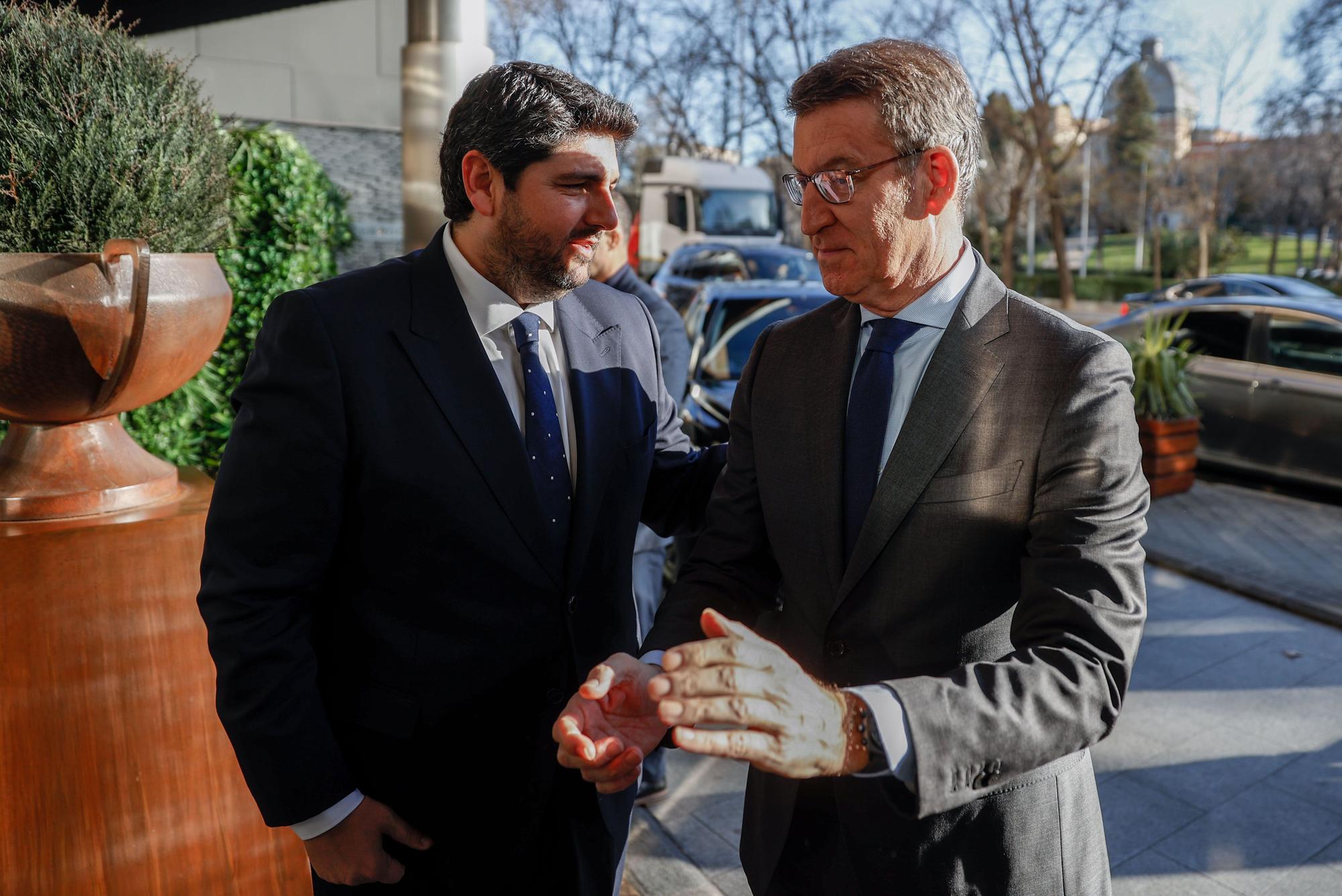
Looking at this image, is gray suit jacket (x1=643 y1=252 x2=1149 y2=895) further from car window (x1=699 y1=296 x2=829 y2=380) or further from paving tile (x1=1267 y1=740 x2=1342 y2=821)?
car window (x1=699 y1=296 x2=829 y2=380)

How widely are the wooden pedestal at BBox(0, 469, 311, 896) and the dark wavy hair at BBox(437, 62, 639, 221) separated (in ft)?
3.75

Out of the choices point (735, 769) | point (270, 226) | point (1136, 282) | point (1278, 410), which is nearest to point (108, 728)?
point (735, 769)

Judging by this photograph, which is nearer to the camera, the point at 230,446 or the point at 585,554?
the point at 230,446

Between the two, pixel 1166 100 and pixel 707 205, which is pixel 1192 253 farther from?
pixel 707 205

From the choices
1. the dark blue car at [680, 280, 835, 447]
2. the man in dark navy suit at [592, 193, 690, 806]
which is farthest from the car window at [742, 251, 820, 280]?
the man in dark navy suit at [592, 193, 690, 806]

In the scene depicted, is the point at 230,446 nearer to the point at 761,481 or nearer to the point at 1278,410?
the point at 761,481

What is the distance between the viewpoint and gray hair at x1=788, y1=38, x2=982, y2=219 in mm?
1731

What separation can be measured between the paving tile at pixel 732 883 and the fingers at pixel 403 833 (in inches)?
61.2

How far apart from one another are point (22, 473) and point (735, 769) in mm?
2826

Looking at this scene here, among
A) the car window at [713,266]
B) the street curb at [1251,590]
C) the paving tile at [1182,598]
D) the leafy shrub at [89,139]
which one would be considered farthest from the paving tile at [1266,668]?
the car window at [713,266]

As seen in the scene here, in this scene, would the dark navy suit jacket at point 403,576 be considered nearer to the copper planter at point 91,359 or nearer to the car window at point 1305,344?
the copper planter at point 91,359

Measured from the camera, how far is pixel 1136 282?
1512 inches

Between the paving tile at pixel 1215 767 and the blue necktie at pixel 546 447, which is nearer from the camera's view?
the blue necktie at pixel 546 447

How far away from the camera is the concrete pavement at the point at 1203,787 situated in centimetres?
335
